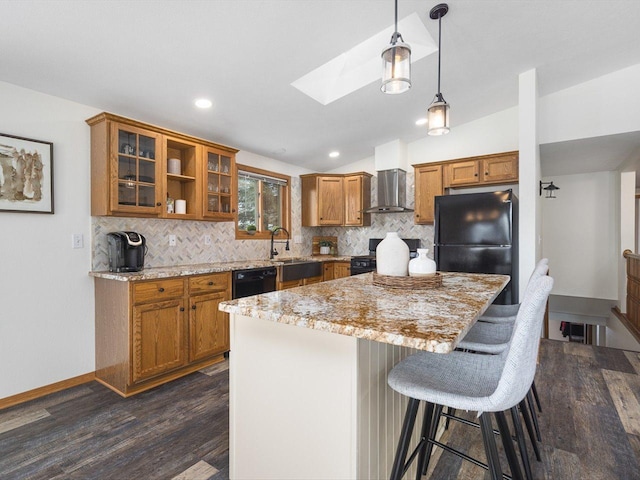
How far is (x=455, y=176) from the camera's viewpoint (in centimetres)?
422

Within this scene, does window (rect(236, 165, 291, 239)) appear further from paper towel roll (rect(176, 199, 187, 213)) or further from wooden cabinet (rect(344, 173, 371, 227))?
paper towel roll (rect(176, 199, 187, 213))

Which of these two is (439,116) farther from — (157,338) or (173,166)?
(157,338)

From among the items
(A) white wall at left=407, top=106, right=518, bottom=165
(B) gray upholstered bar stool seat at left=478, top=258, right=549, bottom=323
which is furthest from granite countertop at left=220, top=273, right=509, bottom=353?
(A) white wall at left=407, top=106, right=518, bottom=165

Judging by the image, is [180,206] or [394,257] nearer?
[394,257]

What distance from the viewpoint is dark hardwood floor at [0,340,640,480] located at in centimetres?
171

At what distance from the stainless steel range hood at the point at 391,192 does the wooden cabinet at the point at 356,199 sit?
17 cm

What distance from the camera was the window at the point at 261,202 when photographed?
4.29m

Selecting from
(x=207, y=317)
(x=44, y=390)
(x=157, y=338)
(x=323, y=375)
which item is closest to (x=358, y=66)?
(x=207, y=317)

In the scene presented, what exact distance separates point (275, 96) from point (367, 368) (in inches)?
101

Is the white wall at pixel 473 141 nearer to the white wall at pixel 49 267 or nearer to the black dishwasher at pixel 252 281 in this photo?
the black dishwasher at pixel 252 281

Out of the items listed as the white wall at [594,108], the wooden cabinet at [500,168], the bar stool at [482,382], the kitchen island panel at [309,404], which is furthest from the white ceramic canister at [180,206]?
the white wall at [594,108]

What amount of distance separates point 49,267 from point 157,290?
2.62ft

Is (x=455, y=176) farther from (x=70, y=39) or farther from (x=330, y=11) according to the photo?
(x=70, y=39)

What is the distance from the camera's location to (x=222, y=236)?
389 cm
